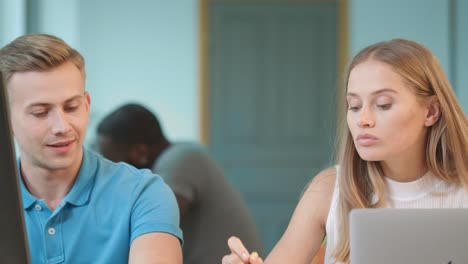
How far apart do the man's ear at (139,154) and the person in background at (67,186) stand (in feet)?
3.66

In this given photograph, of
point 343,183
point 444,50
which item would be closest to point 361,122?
point 343,183

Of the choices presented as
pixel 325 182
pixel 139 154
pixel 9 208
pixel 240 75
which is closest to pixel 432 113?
pixel 325 182

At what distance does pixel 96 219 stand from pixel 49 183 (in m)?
0.14

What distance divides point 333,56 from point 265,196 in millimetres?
1164

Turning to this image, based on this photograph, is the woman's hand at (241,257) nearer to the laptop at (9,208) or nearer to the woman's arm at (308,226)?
the woman's arm at (308,226)

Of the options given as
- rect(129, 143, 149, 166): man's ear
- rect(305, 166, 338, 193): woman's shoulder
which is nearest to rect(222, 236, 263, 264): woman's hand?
rect(305, 166, 338, 193): woman's shoulder

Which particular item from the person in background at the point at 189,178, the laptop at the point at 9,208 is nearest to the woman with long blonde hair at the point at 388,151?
the laptop at the point at 9,208

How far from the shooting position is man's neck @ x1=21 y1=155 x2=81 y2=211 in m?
1.83

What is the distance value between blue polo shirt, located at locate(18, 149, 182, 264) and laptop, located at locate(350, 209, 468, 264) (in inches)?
22.0

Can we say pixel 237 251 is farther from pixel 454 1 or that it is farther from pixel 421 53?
pixel 454 1

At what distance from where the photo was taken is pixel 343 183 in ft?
6.25

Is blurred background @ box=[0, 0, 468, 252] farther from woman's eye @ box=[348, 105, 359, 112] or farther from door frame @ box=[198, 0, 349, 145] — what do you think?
woman's eye @ box=[348, 105, 359, 112]

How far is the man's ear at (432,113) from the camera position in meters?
1.87

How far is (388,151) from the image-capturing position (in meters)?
1.79
